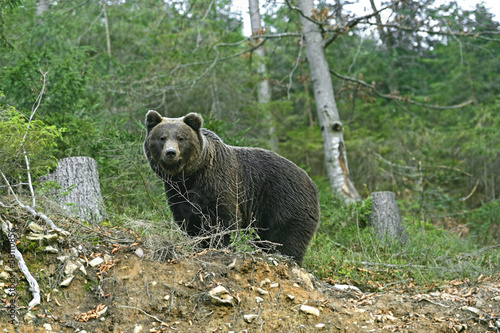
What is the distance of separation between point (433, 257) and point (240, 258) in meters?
4.21

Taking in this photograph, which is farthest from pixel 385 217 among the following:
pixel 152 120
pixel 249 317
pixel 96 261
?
pixel 96 261

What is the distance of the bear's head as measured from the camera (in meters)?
5.89

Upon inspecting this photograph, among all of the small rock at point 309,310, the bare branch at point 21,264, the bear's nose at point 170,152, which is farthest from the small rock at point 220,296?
the bear's nose at point 170,152

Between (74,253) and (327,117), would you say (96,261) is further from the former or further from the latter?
(327,117)

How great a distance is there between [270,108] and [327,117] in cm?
478

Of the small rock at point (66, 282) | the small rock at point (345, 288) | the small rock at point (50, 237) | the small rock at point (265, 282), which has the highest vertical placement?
the small rock at point (50, 237)

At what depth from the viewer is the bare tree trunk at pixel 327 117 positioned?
11.5 meters

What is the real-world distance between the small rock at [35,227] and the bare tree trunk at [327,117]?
7.48m

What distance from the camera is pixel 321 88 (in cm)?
1204

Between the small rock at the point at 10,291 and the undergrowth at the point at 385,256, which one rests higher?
the small rock at the point at 10,291

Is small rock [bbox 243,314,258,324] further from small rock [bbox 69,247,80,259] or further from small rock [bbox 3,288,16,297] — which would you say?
small rock [bbox 3,288,16,297]

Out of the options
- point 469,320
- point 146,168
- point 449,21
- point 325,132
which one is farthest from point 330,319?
point 449,21

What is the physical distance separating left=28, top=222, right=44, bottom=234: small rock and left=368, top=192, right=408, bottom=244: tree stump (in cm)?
610

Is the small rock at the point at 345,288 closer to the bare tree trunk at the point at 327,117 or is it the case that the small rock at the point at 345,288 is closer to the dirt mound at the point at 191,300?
the dirt mound at the point at 191,300
